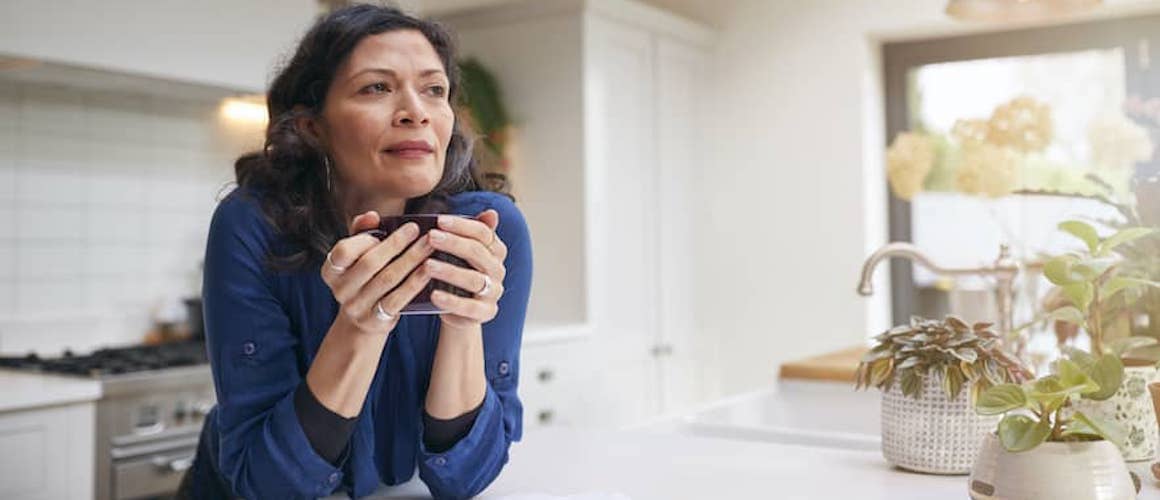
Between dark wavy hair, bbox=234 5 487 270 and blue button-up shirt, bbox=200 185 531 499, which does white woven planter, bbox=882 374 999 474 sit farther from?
dark wavy hair, bbox=234 5 487 270

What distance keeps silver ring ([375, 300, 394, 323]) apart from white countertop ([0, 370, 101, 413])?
1.32m

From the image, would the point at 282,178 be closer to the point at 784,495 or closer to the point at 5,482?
the point at 784,495

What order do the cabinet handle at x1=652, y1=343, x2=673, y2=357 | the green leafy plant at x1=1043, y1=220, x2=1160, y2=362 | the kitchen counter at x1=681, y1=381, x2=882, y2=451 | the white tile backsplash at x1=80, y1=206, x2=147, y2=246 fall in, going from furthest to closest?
the cabinet handle at x1=652, y1=343, x2=673, y2=357
the white tile backsplash at x1=80, y1=206, x2=147, y2=246
the kitchen counter at x1=681, y1=381, x2=882, y2=451
the green leafy plant at x1=1043, y1=220, x2=1160, y2=362

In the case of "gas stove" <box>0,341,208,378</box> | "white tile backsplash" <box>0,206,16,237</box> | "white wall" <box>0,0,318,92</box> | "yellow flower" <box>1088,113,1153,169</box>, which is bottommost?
"gas stove" <box>0,341,208,378</box>

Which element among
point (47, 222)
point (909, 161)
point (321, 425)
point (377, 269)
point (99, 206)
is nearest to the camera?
point (377, 269)

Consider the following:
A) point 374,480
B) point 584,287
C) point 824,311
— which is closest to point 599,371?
point 584,287

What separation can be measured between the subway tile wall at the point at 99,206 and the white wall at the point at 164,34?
1.08 feet

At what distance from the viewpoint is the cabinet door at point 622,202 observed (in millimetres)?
3551

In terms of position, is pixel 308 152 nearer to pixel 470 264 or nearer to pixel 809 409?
pixel 470 264

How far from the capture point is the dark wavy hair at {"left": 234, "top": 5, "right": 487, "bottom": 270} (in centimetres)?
117

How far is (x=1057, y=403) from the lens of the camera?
0.95 metres

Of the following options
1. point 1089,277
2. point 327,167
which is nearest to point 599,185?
point 327,167

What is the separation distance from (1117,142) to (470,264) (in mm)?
2043

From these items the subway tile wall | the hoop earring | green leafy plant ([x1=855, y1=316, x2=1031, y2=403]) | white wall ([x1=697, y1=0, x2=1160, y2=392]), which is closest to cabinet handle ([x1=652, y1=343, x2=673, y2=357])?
white wall ([x1=697, y1=0, x2=1160, y2=392])
